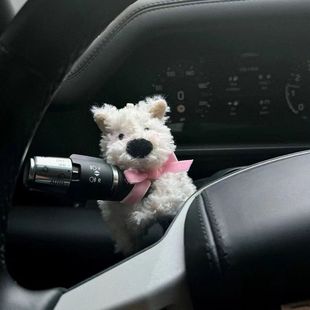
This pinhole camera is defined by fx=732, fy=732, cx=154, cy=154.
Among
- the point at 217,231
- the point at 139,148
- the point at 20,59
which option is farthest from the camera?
the point at 139,148

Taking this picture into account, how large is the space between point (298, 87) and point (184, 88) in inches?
6.6

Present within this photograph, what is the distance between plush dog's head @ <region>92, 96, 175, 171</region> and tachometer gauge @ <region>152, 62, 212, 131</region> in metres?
0.20

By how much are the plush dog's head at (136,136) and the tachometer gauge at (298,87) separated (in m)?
0.28

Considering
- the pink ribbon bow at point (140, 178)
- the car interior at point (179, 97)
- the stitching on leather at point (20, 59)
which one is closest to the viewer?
the stitching on leather at point (20, 59)

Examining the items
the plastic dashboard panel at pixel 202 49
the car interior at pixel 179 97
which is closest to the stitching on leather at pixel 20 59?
the car interior at pixel 179 97

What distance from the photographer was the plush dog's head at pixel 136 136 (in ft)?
2.60

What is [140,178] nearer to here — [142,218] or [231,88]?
[142,218]

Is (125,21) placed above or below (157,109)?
above

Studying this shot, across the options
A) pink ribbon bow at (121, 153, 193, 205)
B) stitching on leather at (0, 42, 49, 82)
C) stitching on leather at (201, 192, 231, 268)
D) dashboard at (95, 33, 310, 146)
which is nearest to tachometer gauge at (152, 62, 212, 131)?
dashboard at (95, 33, 310, 146)

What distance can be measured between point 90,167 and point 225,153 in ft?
1.37

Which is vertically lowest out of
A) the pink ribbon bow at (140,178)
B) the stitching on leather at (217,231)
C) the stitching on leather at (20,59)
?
the pink ribbon bow at (140,178)

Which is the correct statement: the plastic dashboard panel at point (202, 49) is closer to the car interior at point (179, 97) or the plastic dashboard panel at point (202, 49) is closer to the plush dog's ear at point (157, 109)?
the car interior at point (179, 97)

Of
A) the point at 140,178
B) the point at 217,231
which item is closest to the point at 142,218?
the point at 140,178

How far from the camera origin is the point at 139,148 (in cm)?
79
